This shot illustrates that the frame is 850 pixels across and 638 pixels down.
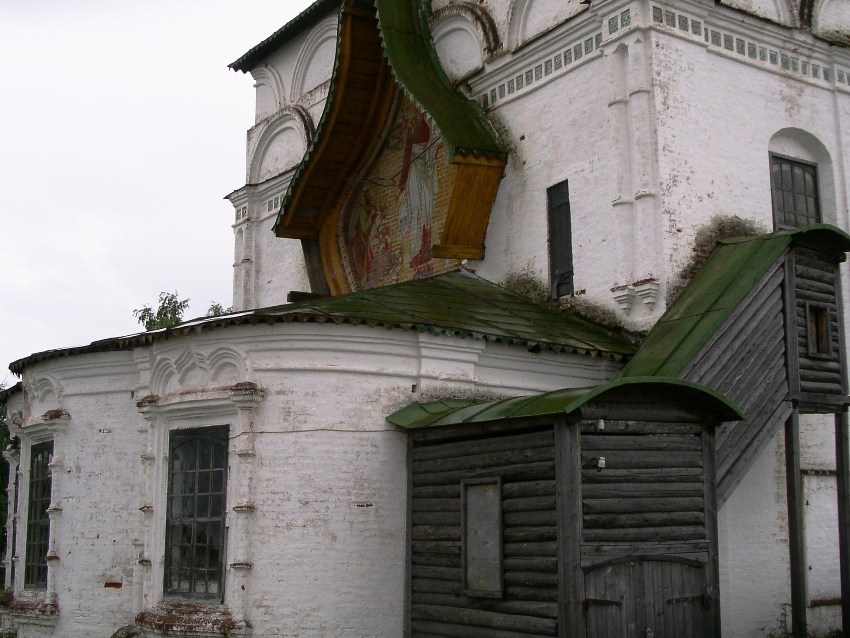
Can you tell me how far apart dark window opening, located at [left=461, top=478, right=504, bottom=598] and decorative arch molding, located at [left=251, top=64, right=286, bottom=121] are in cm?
1085

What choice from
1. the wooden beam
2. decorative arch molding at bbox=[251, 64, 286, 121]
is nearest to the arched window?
the wooden beam

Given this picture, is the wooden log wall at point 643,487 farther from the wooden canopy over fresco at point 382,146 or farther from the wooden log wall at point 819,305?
the wooden canopy over fresco at point 382,146

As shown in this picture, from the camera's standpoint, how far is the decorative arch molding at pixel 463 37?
46.6 ft

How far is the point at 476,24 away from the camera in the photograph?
14469 mm

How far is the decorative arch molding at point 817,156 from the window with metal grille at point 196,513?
7.44m

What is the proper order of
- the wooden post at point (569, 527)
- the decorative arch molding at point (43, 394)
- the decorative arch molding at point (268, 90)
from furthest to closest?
the decorative arch molding at point (268, 90), the decorative arch molding at point (43, 394), the wooden post at point (569, 527)

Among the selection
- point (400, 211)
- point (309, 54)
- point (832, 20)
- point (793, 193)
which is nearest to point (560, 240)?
point (400, 211)

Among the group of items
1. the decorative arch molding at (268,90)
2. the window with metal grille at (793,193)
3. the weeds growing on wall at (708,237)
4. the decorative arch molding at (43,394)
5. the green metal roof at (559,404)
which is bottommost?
the green metal roof at (559,404)

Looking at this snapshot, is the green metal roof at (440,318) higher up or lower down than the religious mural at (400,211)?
lower down

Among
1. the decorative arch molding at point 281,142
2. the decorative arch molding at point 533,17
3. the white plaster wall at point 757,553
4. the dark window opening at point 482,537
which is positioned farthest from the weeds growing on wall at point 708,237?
the decorative arch molding at point 281,142

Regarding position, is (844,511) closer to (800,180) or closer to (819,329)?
(819,329)

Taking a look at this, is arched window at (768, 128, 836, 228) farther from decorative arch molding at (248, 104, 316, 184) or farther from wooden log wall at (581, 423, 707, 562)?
decorative arch molding at (248, 104, 316, 184)

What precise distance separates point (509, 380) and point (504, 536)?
2.38m

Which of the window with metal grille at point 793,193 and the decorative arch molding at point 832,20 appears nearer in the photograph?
the window with metal grille at point 793,193
